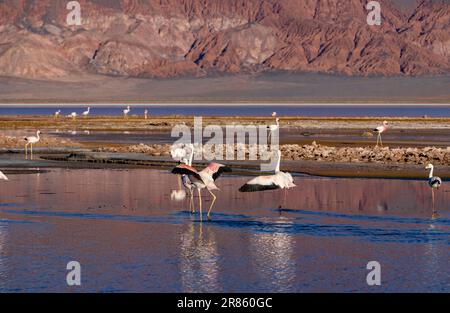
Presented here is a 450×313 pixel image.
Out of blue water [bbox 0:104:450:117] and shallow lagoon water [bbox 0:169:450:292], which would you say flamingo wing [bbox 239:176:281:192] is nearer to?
shallow lagoon water [bbox 0:169:450:292]

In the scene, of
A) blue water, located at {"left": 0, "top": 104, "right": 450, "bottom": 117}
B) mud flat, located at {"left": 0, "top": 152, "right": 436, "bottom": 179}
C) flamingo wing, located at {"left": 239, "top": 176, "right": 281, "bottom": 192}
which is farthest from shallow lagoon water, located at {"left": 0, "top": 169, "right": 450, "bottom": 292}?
blue water, located at {"left": 0, "top": 104, "right": 450, "bottom": 117}

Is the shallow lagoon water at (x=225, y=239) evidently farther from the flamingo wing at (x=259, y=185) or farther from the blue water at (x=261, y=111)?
the blue water at (x=261, y=111)

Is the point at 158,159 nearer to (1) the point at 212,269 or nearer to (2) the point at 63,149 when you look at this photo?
(2) the point at 63,149

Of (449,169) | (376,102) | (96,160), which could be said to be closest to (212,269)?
(449,169)

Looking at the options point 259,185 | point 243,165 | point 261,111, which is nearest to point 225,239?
point 259,185

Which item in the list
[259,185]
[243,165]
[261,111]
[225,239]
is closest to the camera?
[225,239]

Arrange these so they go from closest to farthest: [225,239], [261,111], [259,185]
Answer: [225,239] → [259,185] → [261,111]

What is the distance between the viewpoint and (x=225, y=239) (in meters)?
18.0

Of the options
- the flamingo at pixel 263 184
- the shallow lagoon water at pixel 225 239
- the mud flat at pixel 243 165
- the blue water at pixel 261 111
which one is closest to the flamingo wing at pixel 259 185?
the flamingo at pixel 263 184

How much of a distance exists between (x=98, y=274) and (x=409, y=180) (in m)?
15.8

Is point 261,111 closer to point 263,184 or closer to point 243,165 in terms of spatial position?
point 243,165

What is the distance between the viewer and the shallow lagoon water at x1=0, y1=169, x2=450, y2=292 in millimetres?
14461

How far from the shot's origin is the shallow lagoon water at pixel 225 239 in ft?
47.4

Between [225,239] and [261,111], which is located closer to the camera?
[225,239]
